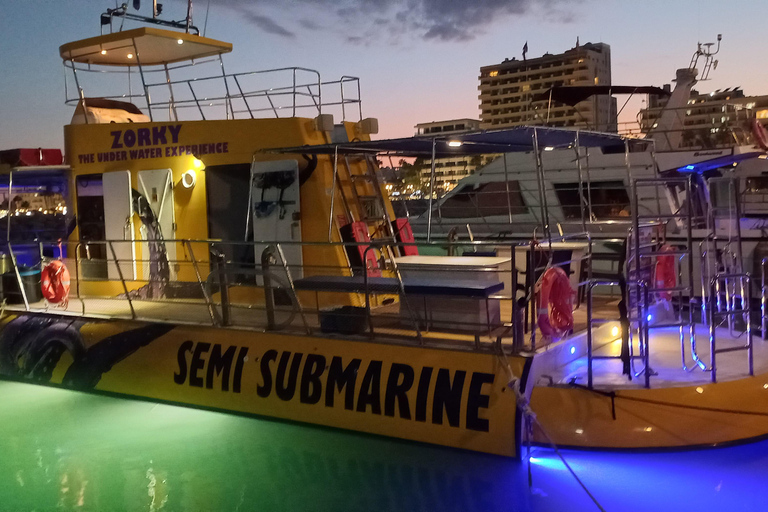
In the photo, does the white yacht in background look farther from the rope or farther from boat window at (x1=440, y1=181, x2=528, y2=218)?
the rope

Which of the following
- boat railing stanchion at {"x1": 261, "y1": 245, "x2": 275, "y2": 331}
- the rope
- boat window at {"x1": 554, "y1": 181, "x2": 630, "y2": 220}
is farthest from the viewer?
boat window at {"x1": 554, "y1": 181, "x2": 630, "y2": 220}


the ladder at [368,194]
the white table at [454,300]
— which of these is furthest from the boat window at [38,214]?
the white table at [454,300]

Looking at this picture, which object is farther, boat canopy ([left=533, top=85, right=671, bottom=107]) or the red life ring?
boat canopy ([left=533, top=85, right=671, bottom=107])

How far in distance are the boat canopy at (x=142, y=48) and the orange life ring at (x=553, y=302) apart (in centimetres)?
546

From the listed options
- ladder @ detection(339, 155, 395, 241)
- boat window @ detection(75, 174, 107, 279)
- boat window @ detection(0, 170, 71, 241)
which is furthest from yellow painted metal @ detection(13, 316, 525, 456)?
boat window @ detection(0, 170, 71, 241)

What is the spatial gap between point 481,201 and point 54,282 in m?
9.16

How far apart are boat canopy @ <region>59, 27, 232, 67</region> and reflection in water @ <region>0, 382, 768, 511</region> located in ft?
14.6

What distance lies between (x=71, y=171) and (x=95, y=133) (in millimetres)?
582

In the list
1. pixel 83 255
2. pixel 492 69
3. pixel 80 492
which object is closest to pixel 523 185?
pixel 83 255

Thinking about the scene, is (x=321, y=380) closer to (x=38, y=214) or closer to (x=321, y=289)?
(x=321, y=289)

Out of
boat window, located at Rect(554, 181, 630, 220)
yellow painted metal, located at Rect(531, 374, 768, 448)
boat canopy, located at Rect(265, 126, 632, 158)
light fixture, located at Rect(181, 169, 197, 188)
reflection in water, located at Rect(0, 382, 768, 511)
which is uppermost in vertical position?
boat canopy, located at Rect(265, 126, 632, 158)

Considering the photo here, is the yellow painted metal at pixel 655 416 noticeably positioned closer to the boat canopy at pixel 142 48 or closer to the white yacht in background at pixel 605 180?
the boat canopy at pixel 142 48

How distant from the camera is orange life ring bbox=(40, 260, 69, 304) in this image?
25.3 feet

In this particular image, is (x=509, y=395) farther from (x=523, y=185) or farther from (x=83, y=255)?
(x=523, y=185)
